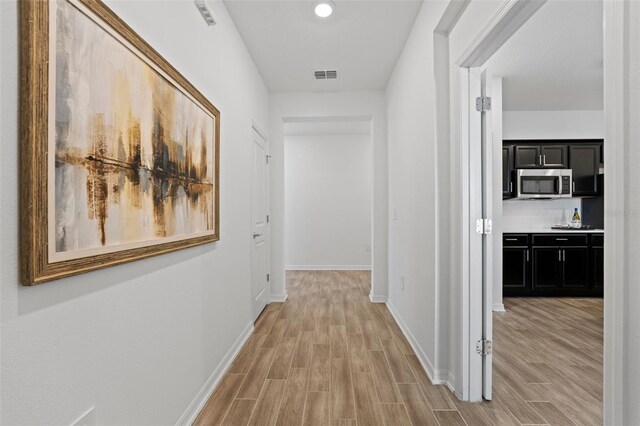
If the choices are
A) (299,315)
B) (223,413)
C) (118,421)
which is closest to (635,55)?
(118,421)

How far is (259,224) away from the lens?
3.79 metres

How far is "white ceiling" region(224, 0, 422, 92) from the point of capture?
2.64 meters

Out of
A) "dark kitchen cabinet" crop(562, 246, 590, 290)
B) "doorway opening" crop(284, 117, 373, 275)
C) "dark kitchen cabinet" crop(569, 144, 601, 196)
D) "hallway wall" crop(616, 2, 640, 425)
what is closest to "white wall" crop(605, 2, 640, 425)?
"hallway wall" crop(616, 2, 640, 425)

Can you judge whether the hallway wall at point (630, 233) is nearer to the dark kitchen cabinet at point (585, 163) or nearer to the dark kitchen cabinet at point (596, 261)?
the dark kitchen cabinet at point (596, 261)

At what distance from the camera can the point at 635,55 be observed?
2.89 feet

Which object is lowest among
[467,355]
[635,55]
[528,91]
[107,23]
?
[467,355]

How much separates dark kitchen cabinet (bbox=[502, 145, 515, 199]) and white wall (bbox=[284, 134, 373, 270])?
255 cm

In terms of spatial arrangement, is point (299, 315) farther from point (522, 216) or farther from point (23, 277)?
point (522, 216)

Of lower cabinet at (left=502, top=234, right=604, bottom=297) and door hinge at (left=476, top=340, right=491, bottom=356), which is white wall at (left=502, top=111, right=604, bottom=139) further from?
door hinge at (left=476, top=340, right=491, bottom=356)

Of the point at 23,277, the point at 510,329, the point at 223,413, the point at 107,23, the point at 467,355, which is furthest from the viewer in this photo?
the point at 510,329

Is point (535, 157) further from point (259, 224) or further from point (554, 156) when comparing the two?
point (259, 224)

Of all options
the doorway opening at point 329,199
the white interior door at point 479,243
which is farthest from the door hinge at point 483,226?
the doorway opening at point 329,199

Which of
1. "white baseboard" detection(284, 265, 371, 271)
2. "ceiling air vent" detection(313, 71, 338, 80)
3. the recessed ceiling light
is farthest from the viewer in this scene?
"white baseboard" detection(284, 265, 371, 271)

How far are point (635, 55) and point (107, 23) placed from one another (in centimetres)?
161
